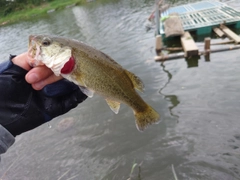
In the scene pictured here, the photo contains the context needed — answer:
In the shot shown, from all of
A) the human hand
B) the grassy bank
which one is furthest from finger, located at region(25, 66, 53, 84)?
the grassy bank

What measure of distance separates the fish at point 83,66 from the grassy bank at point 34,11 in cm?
4319

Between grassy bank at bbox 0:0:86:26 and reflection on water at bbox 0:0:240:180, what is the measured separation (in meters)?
38.0

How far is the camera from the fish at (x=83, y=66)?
84.8 inches

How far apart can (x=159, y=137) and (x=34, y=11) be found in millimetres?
47522

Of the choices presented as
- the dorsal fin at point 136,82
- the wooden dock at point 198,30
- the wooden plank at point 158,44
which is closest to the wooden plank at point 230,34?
the wooden dock at point 198,30

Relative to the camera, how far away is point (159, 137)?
6.46m

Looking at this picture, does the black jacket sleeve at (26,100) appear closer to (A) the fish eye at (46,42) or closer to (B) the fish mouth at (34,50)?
(B) the fish mouth at (34,50)

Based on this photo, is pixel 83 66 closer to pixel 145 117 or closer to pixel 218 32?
pixel 145 117

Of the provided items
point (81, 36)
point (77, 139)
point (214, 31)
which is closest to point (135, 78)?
point (77, 139)

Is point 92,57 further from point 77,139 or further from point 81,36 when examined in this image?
point 81,36

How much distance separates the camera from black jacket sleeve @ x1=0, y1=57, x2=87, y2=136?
8.26 feet

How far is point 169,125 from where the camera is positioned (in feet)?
22.2

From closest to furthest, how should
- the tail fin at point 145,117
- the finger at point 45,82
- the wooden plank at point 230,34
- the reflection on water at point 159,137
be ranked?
the finger at point 45,82 < the tail fin at point 145,117 < the reflection on water at point 159,137 < the wooden plank at point 230,34

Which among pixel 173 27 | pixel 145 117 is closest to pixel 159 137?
pixel 145 117
